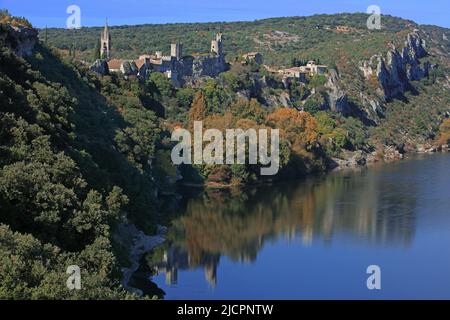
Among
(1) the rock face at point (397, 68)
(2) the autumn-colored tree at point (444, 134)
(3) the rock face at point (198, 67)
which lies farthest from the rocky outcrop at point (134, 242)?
(1) the rock face at point (397, 68)

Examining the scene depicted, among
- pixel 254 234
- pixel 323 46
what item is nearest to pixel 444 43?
pixel 323 46

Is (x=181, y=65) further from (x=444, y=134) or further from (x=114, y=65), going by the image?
(x=444, y=134)

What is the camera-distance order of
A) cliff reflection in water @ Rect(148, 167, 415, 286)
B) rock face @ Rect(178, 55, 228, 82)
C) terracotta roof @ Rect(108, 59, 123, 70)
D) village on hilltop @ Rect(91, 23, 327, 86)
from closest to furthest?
cliff reflection in water @ Rect(148, 167, 415, 286), terracotta roof @ Rect(108, 59, 123, 70), village on hilltop @ Rect(91, 23, 327, 86), rock face @ Rect(178, 55, 228, 82)

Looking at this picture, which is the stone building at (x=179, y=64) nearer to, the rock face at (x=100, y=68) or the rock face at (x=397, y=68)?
the rock face at (x=100, y=68)

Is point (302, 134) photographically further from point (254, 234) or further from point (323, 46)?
point (323, 46)

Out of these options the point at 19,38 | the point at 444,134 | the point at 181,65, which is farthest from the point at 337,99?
the point at 19,38

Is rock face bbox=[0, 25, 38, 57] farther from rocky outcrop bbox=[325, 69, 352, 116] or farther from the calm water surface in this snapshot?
rocky outcrop bbox=[325, 69, 352, 116]

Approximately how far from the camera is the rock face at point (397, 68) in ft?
348

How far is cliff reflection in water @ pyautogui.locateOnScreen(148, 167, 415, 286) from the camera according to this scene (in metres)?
35.8

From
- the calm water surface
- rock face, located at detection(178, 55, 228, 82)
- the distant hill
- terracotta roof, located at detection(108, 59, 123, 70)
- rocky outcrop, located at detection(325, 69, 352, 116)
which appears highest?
the distant hill

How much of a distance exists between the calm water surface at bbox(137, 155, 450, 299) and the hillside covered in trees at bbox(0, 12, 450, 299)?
2915mm

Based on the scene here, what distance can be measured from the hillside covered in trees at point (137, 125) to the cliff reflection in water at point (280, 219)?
8.06ft

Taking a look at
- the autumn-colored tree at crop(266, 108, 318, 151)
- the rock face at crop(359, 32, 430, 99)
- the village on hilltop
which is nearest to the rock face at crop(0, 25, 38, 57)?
the autumn-colored tree at crop(266, 108, 318, 151)
